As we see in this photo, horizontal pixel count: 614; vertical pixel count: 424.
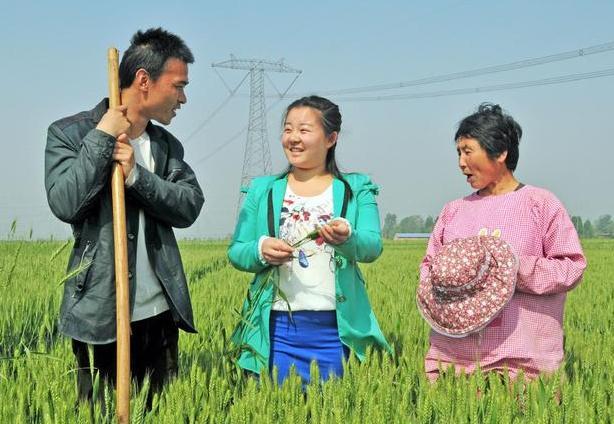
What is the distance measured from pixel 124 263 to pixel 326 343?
935 mm

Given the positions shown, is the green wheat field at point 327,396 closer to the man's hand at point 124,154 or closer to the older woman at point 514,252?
the older woman at point 514,252

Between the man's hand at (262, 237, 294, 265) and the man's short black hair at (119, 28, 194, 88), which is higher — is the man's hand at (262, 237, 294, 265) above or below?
below

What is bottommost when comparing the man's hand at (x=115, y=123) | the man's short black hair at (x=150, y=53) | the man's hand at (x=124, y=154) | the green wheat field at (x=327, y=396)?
the green wheat field at (x=327, y=396)

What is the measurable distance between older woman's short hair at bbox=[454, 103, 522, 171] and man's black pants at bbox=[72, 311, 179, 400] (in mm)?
1224

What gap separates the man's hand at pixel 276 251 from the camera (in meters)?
2.52

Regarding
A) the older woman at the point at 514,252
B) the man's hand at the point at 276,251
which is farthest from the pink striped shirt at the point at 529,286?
the man's hand at the point at 276,251

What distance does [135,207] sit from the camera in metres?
2.43

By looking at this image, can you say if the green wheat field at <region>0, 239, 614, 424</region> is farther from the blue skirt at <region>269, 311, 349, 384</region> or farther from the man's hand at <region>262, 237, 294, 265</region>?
the man's hand at <region>262, 237, 294, 265</region>

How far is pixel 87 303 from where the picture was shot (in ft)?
7.66

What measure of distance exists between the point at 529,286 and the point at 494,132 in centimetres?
55

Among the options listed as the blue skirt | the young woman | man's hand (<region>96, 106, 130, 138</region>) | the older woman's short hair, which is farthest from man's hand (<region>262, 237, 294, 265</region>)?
the older woman's short hair

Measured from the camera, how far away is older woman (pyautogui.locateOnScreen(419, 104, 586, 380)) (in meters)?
Answer: 2.57

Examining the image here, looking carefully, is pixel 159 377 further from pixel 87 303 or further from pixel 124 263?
pixel 124 263

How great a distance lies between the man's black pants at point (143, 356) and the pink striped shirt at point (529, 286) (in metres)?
0.93
